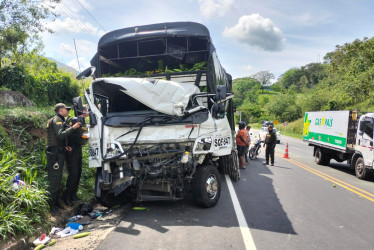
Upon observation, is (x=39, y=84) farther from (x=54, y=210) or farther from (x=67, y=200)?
(x=54, y=210)

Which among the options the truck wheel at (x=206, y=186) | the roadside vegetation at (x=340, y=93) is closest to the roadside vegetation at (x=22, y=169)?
the truck wheel at (x=206, y=186)

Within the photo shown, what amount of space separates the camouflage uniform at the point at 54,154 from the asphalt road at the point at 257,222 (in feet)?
4.62

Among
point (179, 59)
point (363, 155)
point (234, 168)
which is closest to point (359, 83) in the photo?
point (363, 155)

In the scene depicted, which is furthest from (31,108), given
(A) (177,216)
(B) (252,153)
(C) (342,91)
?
(C) (342,91)

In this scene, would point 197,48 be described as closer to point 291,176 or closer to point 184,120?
point 184,120

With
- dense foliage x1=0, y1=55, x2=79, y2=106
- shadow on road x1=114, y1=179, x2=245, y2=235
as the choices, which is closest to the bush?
dense foliage x1=0, y1=55, x2=79, y2=106

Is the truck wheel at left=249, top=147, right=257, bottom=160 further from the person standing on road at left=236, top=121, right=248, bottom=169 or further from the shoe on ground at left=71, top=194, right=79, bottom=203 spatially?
the shoe on ground at left=71, top=194, right=79, bottom=203

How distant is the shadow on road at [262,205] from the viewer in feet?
16.2

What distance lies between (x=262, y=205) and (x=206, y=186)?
145 centimetres

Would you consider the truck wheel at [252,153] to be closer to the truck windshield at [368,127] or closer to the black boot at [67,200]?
the truck windshield at [368,127]

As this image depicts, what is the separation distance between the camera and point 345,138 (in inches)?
455

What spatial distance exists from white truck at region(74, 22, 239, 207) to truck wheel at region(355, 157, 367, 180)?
6.82 metres

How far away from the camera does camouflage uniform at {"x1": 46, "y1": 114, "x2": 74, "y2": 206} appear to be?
17.2 feet

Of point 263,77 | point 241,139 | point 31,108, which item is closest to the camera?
point 31,108
